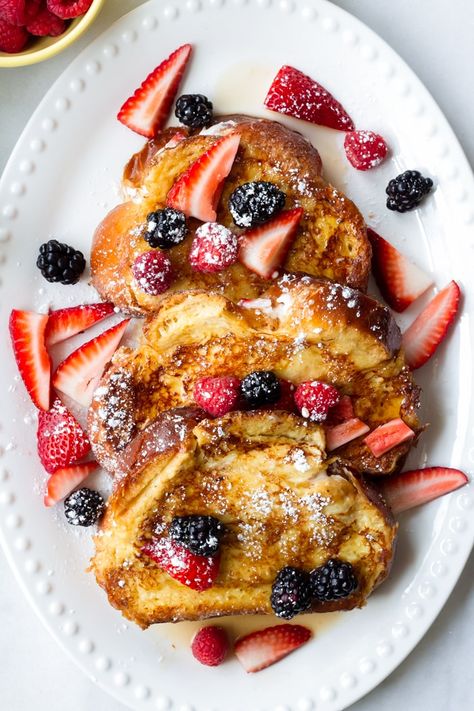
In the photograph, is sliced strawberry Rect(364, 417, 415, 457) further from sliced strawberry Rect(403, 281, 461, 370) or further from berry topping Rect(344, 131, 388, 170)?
berry topping Rect(344, 131, 388, 170)

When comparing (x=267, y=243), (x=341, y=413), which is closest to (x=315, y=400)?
(x=341, y=413)

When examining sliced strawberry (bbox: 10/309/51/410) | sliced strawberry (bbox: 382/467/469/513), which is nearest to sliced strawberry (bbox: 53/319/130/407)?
sliced strawberry (bbox: 10/309/51/410)

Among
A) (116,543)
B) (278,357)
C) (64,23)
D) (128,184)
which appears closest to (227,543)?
(116,543)

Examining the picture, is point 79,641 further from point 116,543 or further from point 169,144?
point 169,144

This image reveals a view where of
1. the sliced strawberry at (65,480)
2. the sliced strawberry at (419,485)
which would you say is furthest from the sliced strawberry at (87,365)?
the sliced strawberry at (419,485)

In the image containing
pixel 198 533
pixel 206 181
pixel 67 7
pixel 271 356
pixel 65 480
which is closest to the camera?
pixel 198 533

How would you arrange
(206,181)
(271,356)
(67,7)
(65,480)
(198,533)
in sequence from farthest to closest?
(65,480) < (67,7) < (206,181) < (271,356) < (198,533)

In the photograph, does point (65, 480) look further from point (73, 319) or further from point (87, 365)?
point (73, 319)
